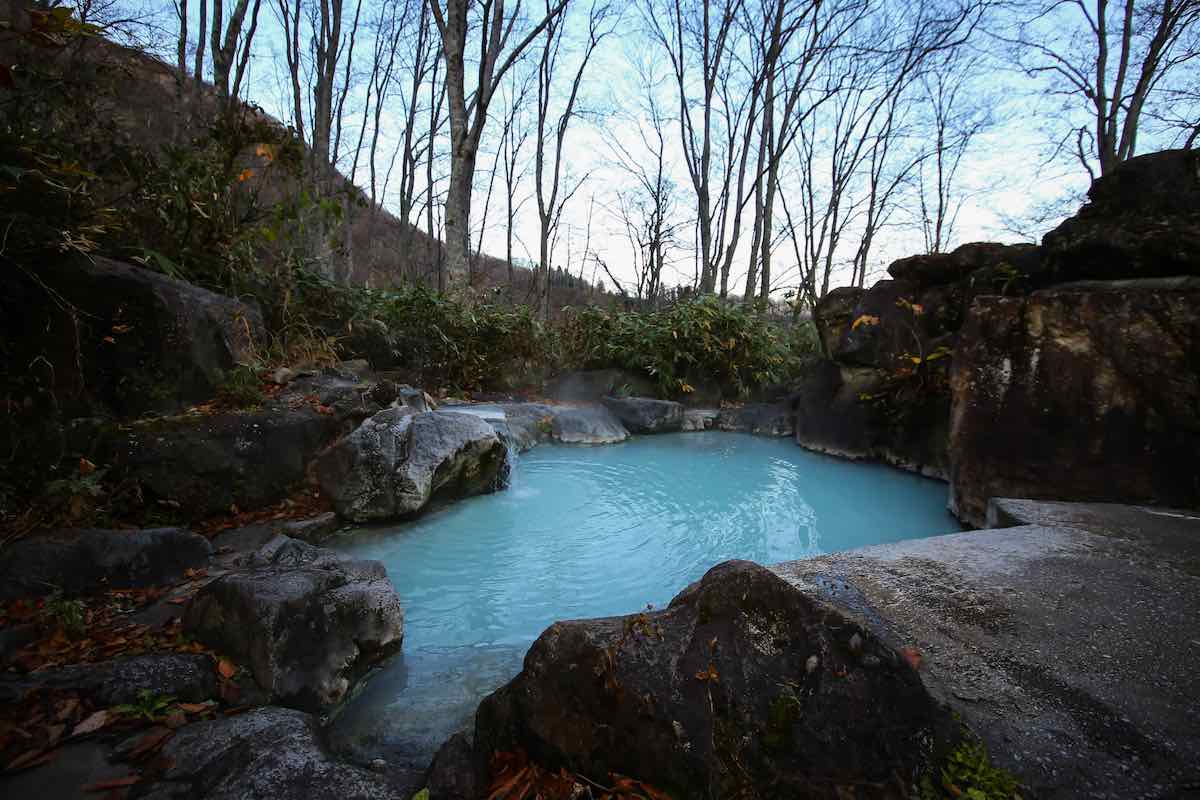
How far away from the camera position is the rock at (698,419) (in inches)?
328

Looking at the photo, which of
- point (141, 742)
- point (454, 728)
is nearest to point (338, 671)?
point (454, 728)

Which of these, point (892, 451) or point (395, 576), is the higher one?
point (892, 451)

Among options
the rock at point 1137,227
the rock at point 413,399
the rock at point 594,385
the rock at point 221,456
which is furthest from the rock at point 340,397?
the rock at point 1137,227

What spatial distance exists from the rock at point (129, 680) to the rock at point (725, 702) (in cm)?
96

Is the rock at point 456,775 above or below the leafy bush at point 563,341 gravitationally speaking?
below

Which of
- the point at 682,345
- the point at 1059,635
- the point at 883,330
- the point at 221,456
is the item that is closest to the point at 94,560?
the point at 221,456

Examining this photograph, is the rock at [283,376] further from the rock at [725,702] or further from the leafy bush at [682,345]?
the leafy bush at [682,345]

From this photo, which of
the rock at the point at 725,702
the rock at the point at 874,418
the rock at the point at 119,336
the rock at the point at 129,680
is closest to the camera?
the rock at the point at 725,702

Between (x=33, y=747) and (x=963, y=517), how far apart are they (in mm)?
5139

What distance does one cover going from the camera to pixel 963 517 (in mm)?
4008

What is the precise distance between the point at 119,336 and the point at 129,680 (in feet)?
7.74

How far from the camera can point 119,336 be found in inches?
117

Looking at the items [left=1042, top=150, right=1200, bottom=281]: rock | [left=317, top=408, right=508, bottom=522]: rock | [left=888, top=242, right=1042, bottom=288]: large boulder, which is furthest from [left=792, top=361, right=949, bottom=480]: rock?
[left=317, top=408, right=508, bottom=522]: rock

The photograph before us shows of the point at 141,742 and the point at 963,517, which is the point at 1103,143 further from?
the point at 141,742
